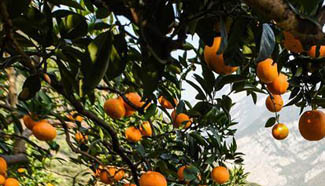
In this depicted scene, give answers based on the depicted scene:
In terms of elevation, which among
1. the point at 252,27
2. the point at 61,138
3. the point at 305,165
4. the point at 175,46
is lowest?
the point at 175,46

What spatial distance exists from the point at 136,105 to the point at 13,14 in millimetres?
708

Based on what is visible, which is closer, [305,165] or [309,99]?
[309,99]

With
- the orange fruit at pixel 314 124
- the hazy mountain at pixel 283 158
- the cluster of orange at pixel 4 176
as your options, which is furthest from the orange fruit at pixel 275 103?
the hazy mountain at pixel 283 158

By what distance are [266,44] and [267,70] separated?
1.10 ft

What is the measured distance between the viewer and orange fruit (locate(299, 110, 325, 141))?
955mm

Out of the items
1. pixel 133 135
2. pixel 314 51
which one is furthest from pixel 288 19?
pixel 133 135

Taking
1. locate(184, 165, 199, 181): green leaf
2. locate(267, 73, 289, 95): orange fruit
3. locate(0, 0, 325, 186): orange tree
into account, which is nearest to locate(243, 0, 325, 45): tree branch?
locate(0, 0, 325, 186): orange tree

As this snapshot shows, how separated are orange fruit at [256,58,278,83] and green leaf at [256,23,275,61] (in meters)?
0.29

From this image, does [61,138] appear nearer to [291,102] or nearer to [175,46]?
[291,102]

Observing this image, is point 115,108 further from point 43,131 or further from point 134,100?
point 43,131

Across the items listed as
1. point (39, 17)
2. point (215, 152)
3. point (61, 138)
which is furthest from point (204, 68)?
point (61, 138)

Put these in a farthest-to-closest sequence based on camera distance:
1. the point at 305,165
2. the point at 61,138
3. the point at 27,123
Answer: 1. the point at 305,165
2. the point at 61,138
3. the point at 27,123

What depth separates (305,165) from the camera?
4753 cm

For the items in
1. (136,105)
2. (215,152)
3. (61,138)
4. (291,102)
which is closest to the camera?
(291,102)
